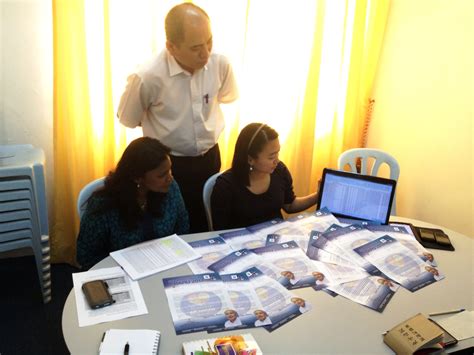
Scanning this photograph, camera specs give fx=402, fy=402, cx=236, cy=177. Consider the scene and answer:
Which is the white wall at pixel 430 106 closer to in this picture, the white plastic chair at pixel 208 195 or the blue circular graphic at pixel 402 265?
the blue circular graphic at pixel 402 265

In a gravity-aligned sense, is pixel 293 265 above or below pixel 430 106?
below

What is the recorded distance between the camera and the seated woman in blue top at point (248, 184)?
1.85 m

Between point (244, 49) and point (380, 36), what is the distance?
101 cm

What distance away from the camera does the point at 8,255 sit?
2.69m

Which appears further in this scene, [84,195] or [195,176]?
[195,176]

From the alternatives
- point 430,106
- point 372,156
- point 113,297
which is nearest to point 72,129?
point 113,297

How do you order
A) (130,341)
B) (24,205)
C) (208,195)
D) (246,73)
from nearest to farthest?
1. (130,341)
2. (208,195)
3. (24,205)
4. (246,73)

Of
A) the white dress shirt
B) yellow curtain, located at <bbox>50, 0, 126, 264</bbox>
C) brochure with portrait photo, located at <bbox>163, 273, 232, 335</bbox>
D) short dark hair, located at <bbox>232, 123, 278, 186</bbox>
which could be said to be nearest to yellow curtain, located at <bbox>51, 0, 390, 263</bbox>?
yellow curtain, located at <bbox>50, 0, 126, 264</bbox>

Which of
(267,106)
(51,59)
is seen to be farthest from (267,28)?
(51,59)

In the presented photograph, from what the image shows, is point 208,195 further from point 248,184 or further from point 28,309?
point 28,309

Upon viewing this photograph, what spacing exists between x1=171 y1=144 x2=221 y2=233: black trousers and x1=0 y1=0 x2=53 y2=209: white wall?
3.11 feet

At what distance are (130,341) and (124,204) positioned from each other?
637 millimetres

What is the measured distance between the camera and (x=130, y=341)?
1088mm

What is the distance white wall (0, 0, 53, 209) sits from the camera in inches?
89.1
